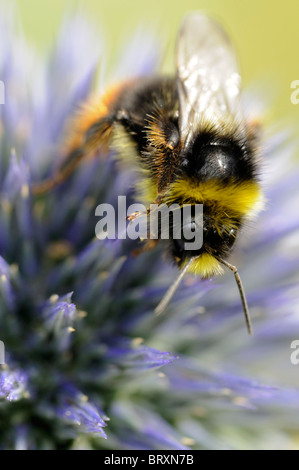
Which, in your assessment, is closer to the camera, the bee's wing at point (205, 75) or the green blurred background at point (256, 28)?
the bee's wing at point (205, 75)

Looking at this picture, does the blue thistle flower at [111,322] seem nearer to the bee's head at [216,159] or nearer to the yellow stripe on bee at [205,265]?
the yellow stripe on bee at [205,265]

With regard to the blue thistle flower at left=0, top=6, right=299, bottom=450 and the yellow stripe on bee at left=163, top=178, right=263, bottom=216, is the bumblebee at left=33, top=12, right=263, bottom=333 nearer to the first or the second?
the yellow stripe on bee at left=163, top=178, right=263, bottom=216

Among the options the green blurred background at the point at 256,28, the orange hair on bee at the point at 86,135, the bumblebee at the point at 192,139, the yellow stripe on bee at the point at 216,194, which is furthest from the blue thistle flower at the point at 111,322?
the green blurred background at the point at 256,28

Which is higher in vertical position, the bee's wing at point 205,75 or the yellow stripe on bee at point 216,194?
the bee's wing at point 205,75

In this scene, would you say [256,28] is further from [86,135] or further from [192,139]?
[192,139]

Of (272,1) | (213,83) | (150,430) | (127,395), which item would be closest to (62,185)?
(213,83)

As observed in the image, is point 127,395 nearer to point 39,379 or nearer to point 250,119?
point 39,379

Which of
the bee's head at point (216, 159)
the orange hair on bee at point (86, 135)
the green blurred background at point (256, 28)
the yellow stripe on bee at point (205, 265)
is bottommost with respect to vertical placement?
the yellow stripe on bee at point (205, 265)
